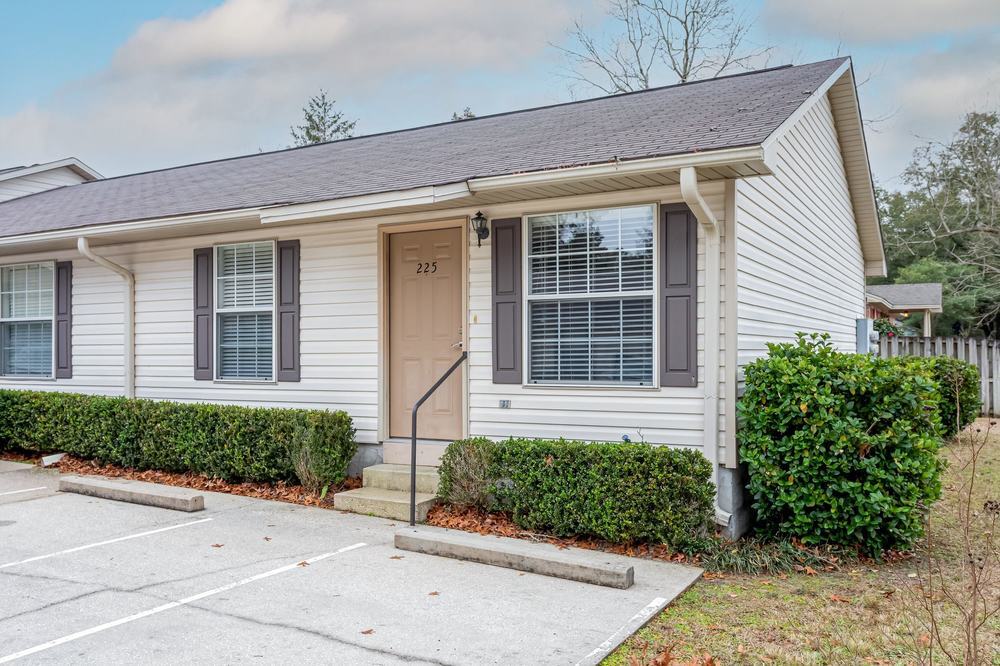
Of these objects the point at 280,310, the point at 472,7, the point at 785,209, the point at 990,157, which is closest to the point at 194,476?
the point at 280,310

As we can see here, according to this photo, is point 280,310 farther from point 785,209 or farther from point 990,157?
point 990,157

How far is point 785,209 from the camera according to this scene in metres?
6.95

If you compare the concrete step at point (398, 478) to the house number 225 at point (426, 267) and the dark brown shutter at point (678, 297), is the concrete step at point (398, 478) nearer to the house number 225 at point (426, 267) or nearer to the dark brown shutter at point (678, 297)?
the house number 225 at point (426, 267)

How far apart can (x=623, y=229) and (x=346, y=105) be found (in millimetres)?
28797

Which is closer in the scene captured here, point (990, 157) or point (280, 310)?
point (280, 310)

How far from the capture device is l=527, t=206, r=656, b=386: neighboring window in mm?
5777

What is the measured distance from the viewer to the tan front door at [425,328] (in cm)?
677

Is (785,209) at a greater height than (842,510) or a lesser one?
greater

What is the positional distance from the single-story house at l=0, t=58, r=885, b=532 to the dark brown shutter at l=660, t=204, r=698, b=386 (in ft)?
0.06

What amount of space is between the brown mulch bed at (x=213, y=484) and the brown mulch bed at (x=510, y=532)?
1188 millimetres

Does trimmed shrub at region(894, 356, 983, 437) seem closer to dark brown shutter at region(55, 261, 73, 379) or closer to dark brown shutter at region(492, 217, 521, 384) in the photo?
dark brown shutter at region(492, 217, 521, 384)

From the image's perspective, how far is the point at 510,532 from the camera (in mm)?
5547

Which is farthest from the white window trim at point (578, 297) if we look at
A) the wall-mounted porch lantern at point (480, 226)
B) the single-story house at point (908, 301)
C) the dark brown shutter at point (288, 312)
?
the single-story house at point (908, 301)

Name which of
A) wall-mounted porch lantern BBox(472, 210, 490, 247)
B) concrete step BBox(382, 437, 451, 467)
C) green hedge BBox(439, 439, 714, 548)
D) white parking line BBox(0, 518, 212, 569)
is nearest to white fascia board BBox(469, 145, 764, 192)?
wall-mounted porch lantern BBox(472, 210, 490, 247)
